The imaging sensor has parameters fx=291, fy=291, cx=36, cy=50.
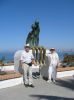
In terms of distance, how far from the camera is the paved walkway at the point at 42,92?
9.21 m

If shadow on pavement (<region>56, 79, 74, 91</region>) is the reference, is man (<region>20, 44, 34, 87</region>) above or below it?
above

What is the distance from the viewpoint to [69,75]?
1422 cm

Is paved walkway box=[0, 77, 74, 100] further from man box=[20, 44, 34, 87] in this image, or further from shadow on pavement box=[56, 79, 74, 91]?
man box=[20, 44, 34, 87]

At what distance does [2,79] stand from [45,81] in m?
2.42

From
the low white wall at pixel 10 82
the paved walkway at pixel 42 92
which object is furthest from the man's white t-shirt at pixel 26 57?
the paved walkway at pixel 42 92

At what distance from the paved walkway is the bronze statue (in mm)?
4120

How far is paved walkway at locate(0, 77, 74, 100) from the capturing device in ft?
30.2

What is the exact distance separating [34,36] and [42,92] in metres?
6.59

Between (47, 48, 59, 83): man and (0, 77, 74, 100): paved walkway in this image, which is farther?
(47, 48, 59, 83): man

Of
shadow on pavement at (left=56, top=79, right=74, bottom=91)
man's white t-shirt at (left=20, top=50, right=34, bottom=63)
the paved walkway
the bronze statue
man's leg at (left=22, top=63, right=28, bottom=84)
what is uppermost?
the bronze statue

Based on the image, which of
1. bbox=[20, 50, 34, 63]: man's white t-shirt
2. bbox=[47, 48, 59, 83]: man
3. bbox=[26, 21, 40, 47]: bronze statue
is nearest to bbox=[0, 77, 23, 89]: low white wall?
bbox=[20, 50, 34, 63]: man's white t-shirt

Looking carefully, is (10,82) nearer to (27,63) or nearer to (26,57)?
(27,63)

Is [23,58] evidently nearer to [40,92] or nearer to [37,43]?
[40,92]

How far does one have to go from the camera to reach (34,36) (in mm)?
16266
